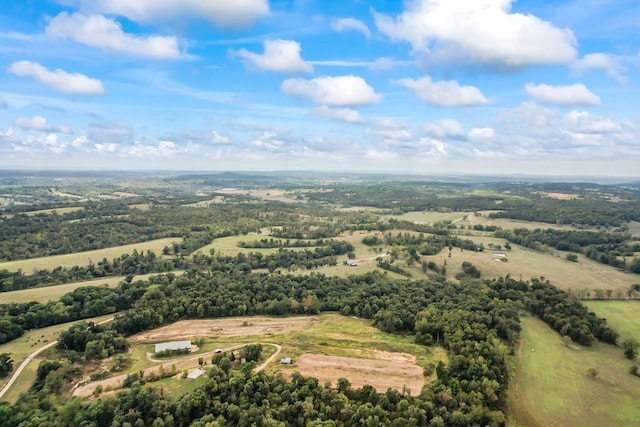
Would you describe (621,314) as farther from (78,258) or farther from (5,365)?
(78,258)

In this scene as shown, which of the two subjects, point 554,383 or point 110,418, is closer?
point 110,418

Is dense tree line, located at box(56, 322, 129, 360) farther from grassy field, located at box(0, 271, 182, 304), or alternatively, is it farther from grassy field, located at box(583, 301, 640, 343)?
grassy field, located at box(583, 301, 640, 343)

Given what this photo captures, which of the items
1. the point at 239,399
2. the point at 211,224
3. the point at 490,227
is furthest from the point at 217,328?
the point at 490,227

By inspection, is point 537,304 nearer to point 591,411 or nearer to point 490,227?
point 591,411

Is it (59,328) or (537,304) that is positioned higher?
(537,304)

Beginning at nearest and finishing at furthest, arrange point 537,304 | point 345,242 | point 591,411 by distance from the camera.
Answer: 1. point 591,411
2. point 537,304
3. point 345,242

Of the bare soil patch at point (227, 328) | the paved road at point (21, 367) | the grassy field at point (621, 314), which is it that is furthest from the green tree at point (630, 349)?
the paved road at point (21, 367)

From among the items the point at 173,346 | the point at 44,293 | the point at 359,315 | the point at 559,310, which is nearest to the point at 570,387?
the point at 559,310

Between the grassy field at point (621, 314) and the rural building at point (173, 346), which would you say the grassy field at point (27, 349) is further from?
the grassy field at point (621, 314)
